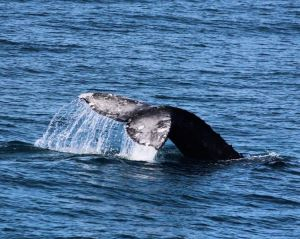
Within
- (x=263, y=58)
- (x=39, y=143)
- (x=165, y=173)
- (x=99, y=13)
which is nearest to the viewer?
(x=165, y=173)

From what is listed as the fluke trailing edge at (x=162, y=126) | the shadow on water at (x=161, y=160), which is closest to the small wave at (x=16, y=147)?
the shadow on water at (x=161, y=160)

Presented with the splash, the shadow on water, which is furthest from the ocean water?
the splash

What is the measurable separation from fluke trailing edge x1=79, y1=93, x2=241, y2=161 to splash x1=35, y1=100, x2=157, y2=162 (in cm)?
19

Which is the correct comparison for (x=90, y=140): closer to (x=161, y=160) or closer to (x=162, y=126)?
(x=161, y=160)

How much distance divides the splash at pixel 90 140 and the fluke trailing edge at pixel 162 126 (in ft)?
0.64

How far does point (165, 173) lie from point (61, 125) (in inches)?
170

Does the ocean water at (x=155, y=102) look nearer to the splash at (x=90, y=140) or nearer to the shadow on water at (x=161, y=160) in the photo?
the shadow on water at (x=161, y=160)

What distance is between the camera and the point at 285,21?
3397cm

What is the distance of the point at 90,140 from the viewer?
1858 cm

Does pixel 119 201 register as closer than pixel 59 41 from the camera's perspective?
Yes

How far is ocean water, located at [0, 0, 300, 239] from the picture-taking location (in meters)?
14.6

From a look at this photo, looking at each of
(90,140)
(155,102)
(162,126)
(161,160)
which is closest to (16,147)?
(90,140)

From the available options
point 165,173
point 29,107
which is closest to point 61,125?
point 29,107

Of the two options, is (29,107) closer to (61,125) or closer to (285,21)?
(61,125)
